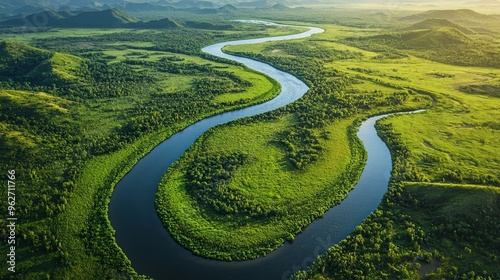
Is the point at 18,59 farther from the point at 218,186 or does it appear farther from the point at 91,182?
the point at 218,186

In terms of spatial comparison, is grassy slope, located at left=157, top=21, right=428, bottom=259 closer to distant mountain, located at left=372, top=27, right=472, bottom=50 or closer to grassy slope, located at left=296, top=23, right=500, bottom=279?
grassy slope, located at left=296, top=23, right=500, bottom=279

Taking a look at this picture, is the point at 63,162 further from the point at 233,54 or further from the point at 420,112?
the point at 233,54

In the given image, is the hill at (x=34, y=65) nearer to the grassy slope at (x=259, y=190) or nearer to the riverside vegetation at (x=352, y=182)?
the grassy slope at (x=259, y=190)

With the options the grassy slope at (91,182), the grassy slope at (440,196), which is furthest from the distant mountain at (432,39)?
the grassy slope at (91,182)

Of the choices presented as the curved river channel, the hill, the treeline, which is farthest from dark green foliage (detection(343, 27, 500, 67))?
the hill

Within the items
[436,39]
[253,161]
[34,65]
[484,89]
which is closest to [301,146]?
[253,161]
